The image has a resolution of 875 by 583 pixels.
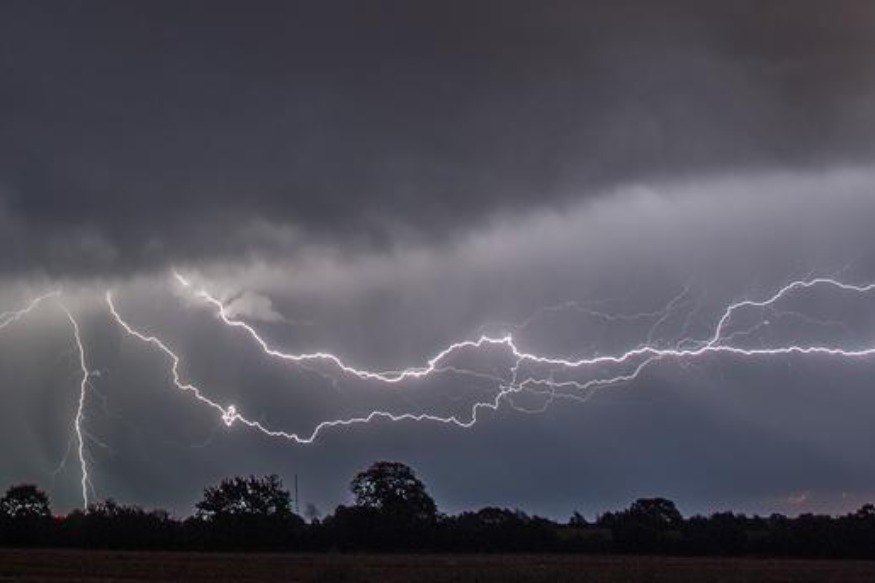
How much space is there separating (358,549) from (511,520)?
10563 mm

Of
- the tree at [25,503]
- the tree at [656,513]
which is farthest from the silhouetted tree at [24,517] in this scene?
the tree at [656,513]

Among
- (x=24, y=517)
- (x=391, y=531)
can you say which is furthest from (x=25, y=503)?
(x=391, y=531)

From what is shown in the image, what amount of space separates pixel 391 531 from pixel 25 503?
25427mm

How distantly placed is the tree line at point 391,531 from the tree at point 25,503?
71 mm

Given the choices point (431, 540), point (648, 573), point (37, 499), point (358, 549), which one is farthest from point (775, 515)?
point (37, 499)

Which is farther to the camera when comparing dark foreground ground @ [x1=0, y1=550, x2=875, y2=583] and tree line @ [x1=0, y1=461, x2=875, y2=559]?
tree line @ [x1=0, y1=461, x2=875, y2=559]

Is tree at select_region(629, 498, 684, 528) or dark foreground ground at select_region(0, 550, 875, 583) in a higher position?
tree at select_region(629, 498, 684, 528)

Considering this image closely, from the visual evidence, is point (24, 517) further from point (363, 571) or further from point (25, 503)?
point (363, 571)

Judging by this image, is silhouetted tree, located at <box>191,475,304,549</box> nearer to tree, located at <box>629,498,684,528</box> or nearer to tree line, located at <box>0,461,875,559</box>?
tree line, located at <box>0,461,875,559</box>

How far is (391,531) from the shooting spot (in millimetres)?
72750

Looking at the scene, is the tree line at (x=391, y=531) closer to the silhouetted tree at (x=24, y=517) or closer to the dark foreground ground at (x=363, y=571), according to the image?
the silhouetted tree at (x=24, y=517)

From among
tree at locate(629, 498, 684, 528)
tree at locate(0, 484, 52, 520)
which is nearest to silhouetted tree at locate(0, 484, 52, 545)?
tree at locate(0, 484, 52, 520)

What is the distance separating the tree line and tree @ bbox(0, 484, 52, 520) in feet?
0.23

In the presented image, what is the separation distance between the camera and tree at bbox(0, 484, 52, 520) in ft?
240
